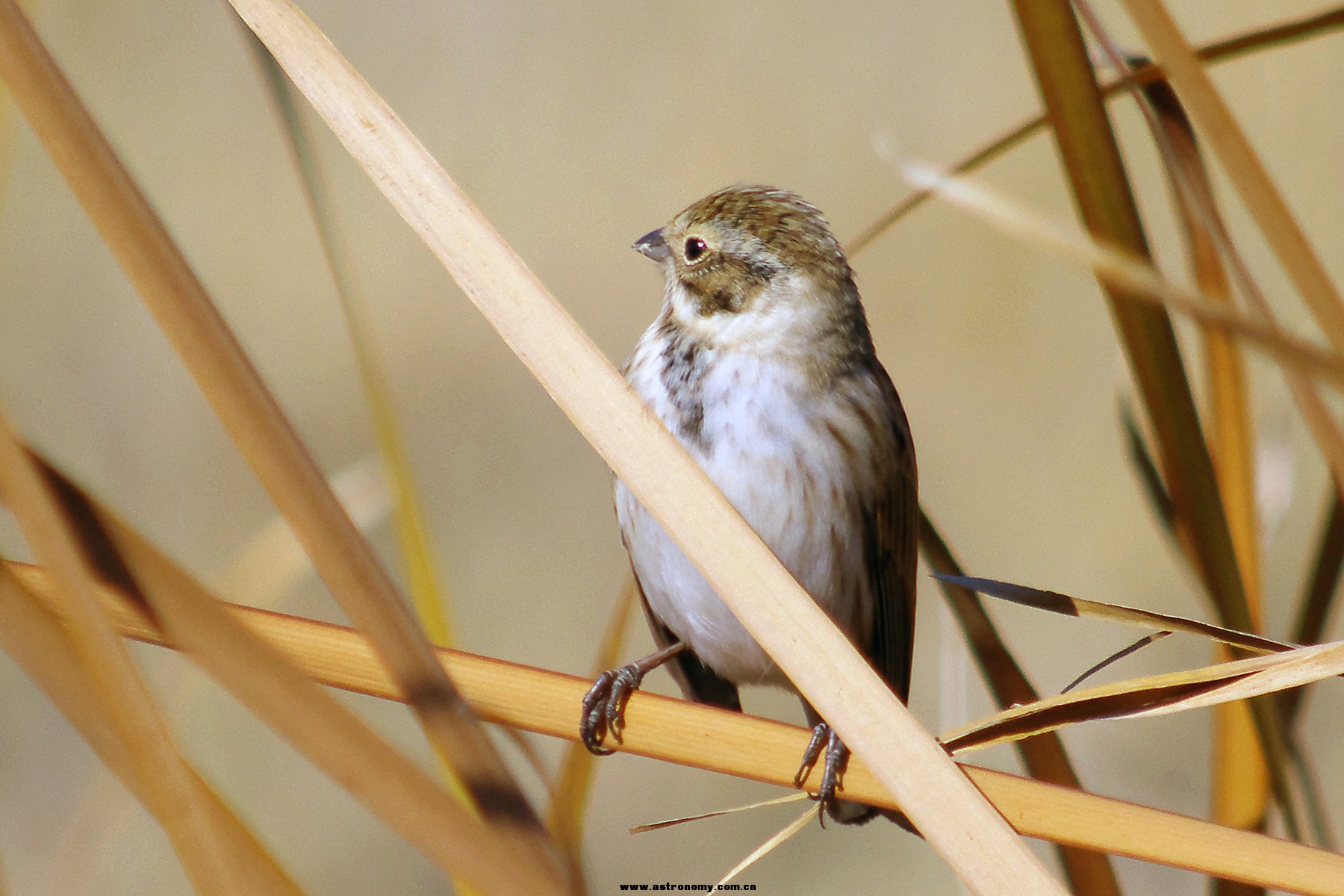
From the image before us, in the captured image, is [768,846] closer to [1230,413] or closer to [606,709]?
[606,709]

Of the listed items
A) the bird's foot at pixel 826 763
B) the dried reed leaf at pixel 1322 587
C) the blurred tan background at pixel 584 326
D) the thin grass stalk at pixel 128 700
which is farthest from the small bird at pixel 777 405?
the blurred tan background at pixel 584 326

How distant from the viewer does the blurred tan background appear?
3.76m

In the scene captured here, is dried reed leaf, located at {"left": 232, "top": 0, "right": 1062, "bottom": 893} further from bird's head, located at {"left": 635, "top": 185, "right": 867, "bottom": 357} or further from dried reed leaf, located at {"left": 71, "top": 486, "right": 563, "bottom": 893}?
bird's head, located at {"left": 635, "top": 185, "right": 867, "bottom": 357}

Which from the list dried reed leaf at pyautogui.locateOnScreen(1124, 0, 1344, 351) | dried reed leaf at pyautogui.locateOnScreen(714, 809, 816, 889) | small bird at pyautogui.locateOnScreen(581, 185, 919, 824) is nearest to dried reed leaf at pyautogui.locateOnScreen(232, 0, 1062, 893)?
dried reed leaf at pyautogui.locateOnScreen(714, 809, 816, 889)

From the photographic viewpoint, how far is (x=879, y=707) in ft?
2.51

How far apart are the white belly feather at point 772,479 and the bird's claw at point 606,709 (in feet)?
0.71

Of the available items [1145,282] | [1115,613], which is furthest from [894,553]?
[1145,282]

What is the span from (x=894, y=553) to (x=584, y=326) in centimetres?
288

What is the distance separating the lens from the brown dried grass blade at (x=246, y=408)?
2.22 ft

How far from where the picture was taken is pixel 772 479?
5.70ft

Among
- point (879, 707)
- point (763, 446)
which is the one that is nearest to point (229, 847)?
point (879, 707)

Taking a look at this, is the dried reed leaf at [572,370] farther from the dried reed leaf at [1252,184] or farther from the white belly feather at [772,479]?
the white belly feather at [772,479]

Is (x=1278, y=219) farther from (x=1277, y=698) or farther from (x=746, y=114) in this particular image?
(x=746, y=114)

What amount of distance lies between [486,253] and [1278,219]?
1.85 ft
